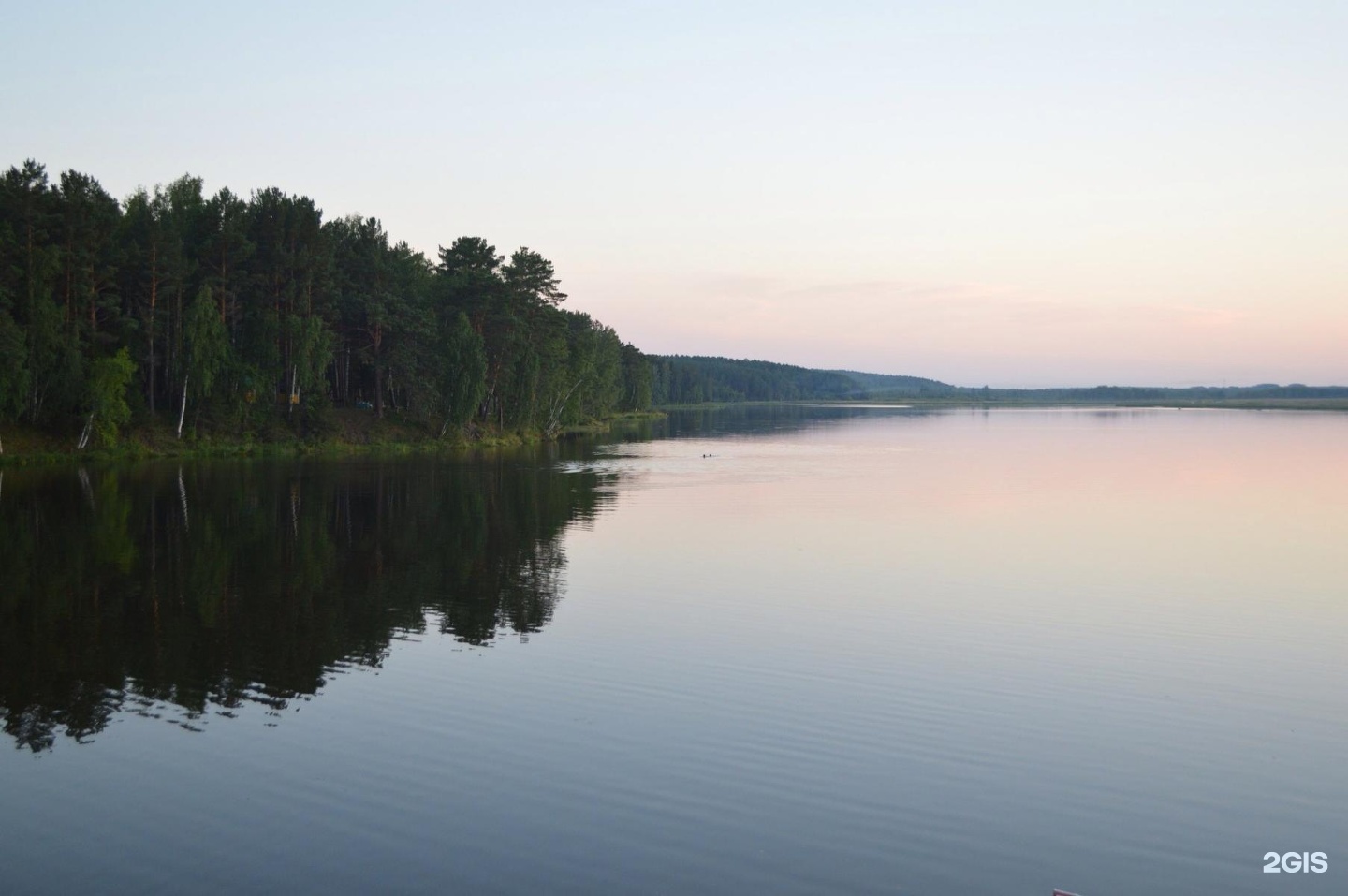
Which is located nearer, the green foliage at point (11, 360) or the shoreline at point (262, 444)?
the green foliage at point (11, 360)

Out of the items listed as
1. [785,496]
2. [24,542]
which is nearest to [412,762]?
[24,542]

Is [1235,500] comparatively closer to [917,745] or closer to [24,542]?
[917,745]

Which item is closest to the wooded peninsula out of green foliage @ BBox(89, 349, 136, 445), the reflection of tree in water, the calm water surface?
green foliage @ BBox(89, 349, 136, 445)

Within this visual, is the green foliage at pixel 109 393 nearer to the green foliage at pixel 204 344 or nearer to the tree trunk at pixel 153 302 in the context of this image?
the tree trunk at pixel 153 302

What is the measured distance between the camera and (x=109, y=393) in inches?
2003

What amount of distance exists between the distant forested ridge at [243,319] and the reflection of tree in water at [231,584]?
33.1 feet

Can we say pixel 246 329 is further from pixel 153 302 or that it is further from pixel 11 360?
pixel 11 360

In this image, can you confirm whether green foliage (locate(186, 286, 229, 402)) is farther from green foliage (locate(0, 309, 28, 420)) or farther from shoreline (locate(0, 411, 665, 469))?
green foliage (locate(0, 309, 28, 420))

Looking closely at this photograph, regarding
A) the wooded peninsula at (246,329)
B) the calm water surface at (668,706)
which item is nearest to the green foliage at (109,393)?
the wooded peninsula at (246,329)

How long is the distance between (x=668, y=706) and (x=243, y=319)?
56.1 meters

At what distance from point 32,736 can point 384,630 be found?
665 cm

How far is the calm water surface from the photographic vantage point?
955 centimetres

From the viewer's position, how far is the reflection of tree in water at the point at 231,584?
1503 centimetres

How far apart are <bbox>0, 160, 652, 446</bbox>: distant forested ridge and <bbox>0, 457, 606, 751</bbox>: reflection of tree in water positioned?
10086 millimetres
